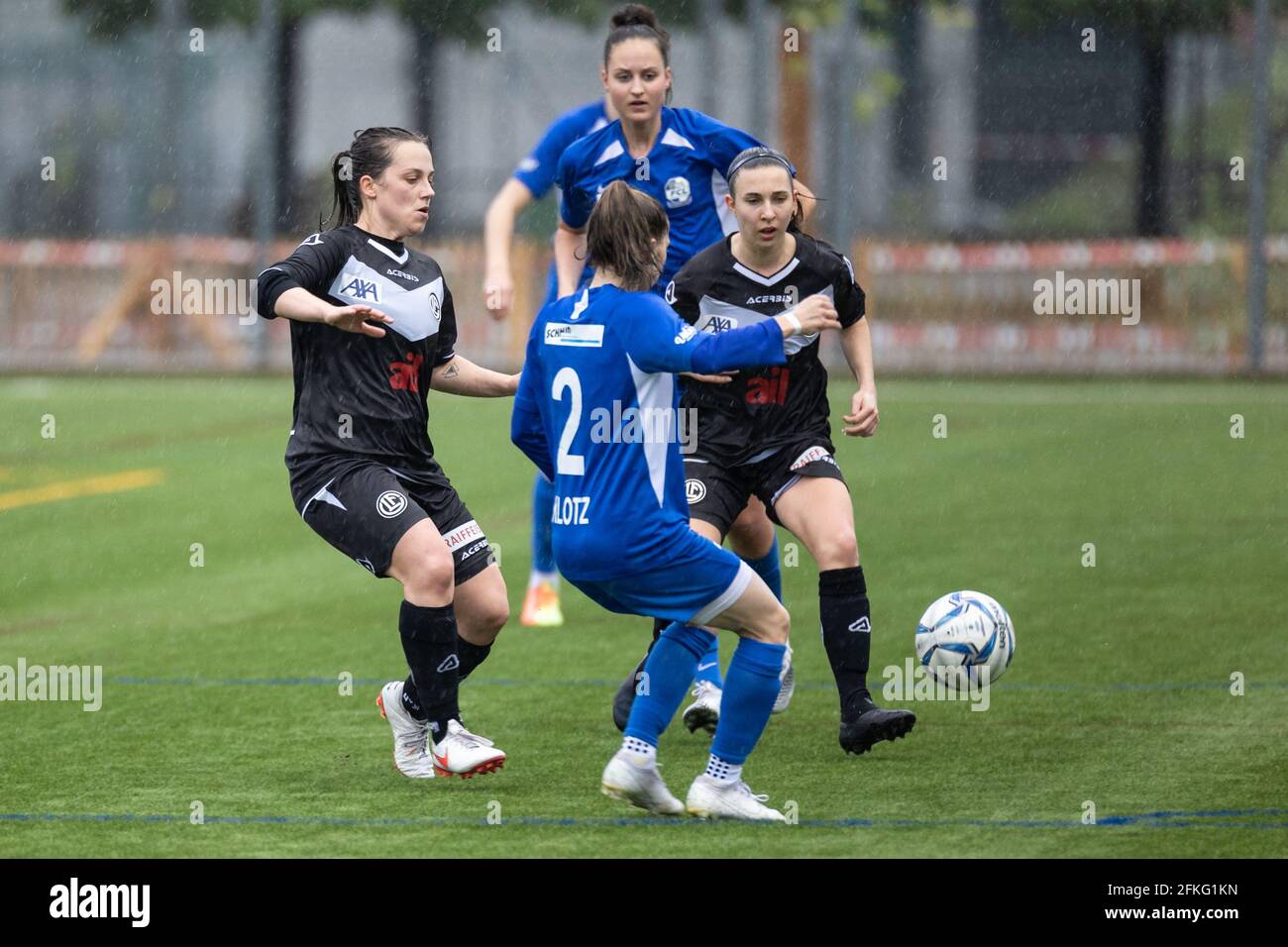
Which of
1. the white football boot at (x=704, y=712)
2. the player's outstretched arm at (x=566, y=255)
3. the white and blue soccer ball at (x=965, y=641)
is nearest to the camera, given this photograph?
the white and blue soccer ball at (x=965, y=641)

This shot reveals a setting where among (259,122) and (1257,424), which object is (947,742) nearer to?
(1257,424)

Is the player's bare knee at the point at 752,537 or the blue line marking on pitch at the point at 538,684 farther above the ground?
the player's bare knee at the point at 752,537

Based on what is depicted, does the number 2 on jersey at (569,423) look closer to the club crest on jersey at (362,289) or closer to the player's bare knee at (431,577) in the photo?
the player's bare knee at (431,577)

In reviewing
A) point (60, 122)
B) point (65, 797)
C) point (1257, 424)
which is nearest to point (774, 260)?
point (65, 797)

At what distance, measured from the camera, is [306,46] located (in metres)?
29.3

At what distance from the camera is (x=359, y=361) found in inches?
240

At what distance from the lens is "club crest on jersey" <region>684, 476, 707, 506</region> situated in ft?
21.5

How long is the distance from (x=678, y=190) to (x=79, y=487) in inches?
294

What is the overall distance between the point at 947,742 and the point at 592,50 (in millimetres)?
21937

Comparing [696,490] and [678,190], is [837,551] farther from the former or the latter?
[678,190]

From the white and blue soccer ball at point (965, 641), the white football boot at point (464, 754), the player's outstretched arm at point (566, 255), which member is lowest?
the white football boot at point (464, 754)

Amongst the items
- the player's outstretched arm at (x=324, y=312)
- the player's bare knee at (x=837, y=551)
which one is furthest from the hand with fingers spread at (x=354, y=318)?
the player's bare knee at (x=837, y=551)
